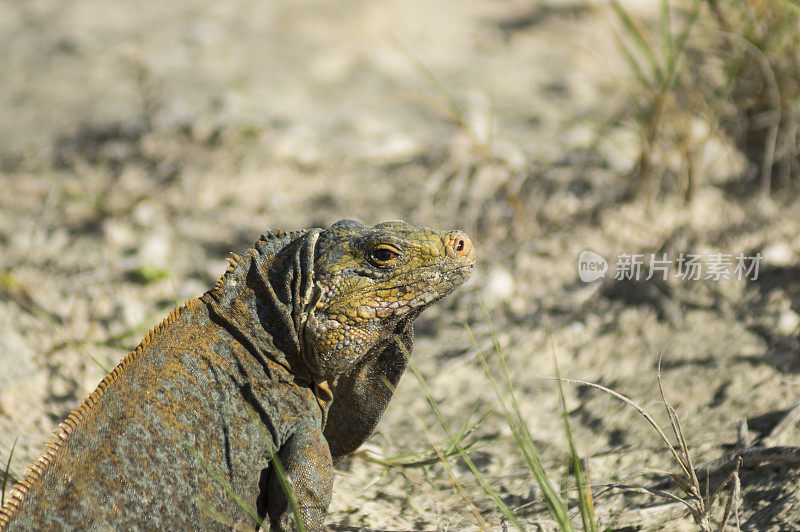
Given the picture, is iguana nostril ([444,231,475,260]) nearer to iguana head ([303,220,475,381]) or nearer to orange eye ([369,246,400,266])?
iguana head ([303,220,475,381])

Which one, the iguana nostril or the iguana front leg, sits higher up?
the iguana nostril

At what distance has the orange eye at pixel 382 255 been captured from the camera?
9.84 feet

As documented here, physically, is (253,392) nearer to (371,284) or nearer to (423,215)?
(371,284)

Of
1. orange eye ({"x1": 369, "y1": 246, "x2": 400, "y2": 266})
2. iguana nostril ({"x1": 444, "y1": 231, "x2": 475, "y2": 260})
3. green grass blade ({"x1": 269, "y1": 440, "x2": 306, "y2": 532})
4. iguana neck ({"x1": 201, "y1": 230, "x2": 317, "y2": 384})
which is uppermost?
iguana neck ({"x1": 201, "y1": 230, "x2": 317, "y2": 384})

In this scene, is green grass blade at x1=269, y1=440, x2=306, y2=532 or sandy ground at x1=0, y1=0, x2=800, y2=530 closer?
green grass blade at x1=269, y1=440, x2=306, y2=532

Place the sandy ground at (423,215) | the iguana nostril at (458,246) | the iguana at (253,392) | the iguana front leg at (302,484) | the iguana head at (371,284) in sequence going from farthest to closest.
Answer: the sandy ground at (423,215) < the iguana nostril at (458,246) < the iguana head at (371,284) < the iguana front leg at (302,484) < the iguana at (253,392)

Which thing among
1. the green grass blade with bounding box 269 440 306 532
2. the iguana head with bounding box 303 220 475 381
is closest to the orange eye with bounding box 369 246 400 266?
the iguana head with bounding box 303 220 475 381

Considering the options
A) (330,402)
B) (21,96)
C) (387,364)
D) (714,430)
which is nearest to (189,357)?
(330,402)

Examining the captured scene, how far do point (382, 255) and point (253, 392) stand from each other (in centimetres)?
74

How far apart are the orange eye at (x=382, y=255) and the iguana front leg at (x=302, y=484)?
72cm

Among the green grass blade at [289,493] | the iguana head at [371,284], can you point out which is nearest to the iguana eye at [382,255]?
the iguana head at [371,284]

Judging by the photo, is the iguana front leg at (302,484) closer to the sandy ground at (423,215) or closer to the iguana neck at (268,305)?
the iguana neck at (268,305)

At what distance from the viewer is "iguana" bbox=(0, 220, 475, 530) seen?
2.58 metres

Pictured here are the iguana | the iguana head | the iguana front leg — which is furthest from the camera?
the iguana head
